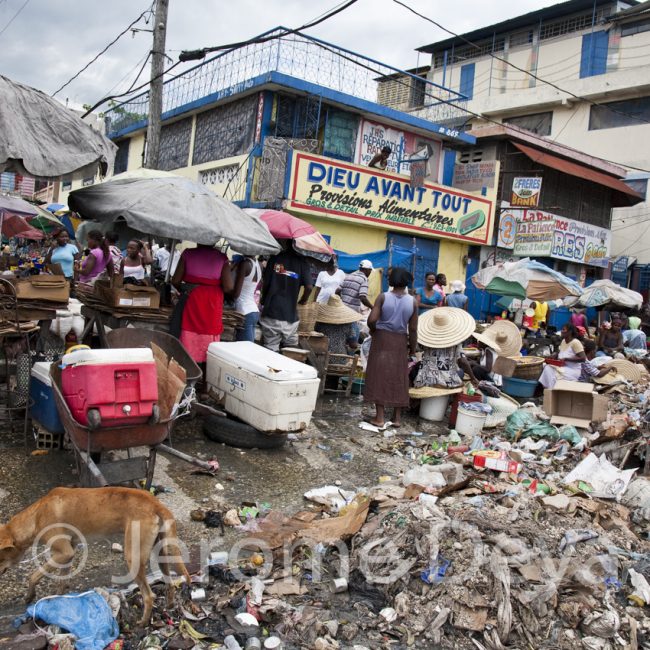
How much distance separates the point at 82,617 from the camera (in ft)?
10.4

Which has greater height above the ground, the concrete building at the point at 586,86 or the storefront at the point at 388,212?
the concrete building at the point at 586,86

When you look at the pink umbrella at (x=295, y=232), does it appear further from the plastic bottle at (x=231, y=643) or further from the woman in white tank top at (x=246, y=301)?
the plastic bottle at (x=231, y=643)

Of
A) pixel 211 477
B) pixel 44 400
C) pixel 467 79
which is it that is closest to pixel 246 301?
pixel 211 477

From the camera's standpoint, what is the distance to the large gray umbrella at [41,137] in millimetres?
5047

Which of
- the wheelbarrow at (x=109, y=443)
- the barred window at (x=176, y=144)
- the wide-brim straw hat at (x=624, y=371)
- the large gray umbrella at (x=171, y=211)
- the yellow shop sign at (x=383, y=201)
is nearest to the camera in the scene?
the wheelbarrow at (x=109, y=443)

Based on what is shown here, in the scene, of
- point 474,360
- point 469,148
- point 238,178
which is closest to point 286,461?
point 474,360

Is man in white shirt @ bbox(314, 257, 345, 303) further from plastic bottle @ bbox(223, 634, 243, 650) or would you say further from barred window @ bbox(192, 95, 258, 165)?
plastic bottle @ bbox(223, 634, 243, 650)

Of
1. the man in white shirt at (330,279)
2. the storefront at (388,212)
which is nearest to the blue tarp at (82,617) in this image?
the man in white shirt at (330,279)

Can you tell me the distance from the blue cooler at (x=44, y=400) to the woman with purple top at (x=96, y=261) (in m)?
3.21

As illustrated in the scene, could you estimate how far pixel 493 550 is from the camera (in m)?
4.16

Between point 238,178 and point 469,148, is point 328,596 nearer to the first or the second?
point 238,178

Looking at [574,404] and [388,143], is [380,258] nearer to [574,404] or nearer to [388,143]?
[388,143]

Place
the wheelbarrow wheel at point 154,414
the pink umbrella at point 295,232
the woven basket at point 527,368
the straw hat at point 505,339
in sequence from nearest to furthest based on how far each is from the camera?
the wheelbarrow wheel at point 154,414, the pink umbrella at point 295,232, the woven basket at point 527,368, the straw hat at point 505,339

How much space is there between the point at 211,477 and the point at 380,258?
34.2ft
